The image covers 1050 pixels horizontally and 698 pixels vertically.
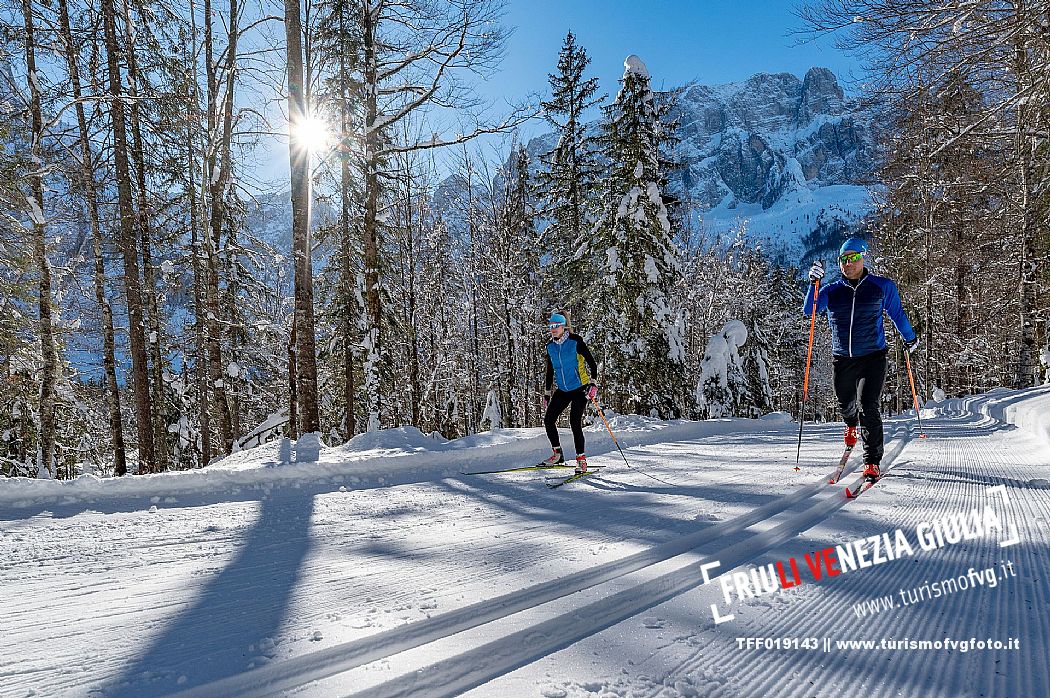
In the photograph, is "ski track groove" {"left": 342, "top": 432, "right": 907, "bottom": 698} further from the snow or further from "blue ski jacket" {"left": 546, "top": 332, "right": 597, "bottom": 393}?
the snow

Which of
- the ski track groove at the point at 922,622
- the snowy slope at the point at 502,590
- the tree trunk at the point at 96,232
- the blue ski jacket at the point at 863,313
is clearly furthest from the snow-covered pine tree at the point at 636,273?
the ski track groove at the point at 922,622

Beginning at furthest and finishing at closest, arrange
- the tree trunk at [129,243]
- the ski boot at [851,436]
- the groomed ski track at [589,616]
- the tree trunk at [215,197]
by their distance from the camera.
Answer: the tree trunk at [215,197]
the tree trunk at [129,243]
the ski boot at [851,436]
the groomed ski track at [589,616]

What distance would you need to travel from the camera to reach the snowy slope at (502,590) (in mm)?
1729

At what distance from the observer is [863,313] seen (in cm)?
505

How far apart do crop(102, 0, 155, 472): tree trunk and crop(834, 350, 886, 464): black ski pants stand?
1344 centimetres

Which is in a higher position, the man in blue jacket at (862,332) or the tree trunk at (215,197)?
the tree trunk at (215,197)

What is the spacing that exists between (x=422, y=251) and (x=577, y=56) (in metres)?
12.1

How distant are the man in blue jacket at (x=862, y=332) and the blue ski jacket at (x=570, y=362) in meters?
2.70

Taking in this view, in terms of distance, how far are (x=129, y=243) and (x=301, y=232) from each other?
5.97 m

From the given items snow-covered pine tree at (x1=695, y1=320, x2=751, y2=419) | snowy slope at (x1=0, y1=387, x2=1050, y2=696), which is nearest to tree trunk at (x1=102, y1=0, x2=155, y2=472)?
snowy slope at (x1=0, y1=387, x2=1050, y2=696)

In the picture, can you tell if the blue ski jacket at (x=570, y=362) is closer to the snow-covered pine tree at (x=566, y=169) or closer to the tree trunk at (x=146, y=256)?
the tree trunk at (x=146, y=256)

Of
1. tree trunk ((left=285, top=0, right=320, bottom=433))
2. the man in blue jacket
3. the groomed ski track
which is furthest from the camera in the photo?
tree trunk ((left=285, top=0, right=320, bottom=433))

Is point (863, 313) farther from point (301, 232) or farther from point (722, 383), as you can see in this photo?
point (722, 383)

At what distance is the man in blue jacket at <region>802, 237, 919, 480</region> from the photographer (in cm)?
498
